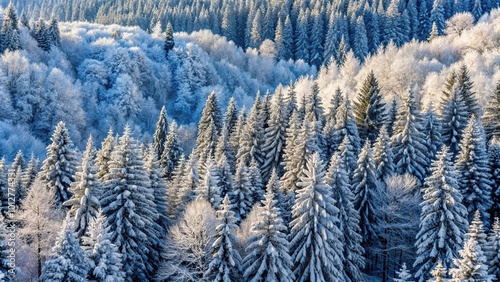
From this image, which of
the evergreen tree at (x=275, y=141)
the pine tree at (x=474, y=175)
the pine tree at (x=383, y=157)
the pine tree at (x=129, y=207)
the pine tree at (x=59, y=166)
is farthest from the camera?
the evergreen tree at (x=275, y=141)

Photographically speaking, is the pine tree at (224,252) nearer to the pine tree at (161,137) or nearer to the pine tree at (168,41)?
the pine tree at (161,137)

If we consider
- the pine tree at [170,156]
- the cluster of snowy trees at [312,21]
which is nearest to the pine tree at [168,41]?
the cluster of snowy trees at [312,21]

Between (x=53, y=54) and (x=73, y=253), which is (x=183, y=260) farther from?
(x=53, y=54)

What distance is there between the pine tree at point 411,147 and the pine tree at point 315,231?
53.8ft

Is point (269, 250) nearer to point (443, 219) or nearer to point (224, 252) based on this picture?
point (224, 252)

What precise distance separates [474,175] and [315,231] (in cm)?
1658

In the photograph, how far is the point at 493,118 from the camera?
167 ft

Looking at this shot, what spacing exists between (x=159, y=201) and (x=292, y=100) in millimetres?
23147

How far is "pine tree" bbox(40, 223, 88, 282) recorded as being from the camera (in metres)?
25.6

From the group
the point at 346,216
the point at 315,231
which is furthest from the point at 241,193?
the point at 315,231

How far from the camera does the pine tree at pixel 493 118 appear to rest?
50188 millimetres

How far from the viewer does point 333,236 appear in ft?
107

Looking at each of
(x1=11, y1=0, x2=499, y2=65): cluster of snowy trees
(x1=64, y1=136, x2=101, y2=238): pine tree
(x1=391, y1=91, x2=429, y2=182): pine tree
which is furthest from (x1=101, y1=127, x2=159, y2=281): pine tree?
(x1=11, y1=0, x2=499, y2=65): cluster of snowy trees

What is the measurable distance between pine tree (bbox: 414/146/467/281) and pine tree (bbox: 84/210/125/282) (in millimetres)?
21766
